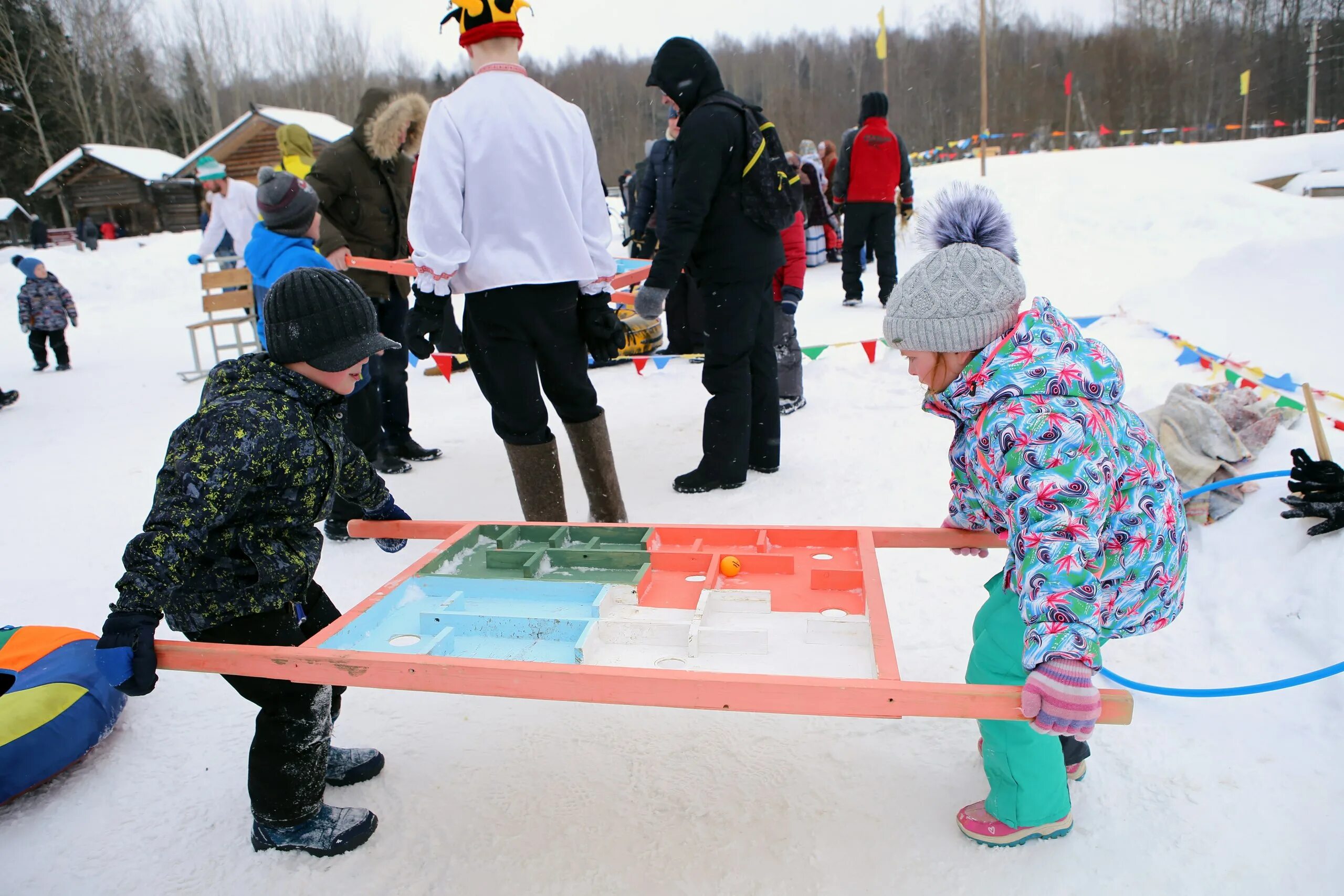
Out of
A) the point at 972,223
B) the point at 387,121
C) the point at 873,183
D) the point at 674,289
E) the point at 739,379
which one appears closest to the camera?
the point at 972,223

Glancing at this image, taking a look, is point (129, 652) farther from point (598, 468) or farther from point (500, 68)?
point (500, 68)

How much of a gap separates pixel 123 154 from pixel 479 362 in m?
32.3

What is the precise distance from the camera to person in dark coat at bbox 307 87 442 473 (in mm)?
4645

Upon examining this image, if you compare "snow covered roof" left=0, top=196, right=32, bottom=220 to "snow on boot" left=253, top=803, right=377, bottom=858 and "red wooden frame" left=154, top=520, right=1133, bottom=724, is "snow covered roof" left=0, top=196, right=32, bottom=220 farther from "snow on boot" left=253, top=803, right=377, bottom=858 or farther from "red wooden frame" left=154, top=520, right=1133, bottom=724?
"red wooden frame" left=154, top=520, right=1133, bottom=724

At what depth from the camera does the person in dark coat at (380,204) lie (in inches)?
183

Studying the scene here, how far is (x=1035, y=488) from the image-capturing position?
5.49 feet

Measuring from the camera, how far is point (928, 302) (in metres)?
1.82

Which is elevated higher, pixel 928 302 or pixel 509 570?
pixel 928 302

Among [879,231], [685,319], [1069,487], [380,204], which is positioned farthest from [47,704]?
[879,231]

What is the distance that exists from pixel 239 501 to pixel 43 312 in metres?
10.6

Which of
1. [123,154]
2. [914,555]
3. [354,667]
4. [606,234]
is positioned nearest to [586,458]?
[606,234]

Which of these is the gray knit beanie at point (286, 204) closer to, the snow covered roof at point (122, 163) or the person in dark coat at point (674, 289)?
the person in dark coat at point (674, 289)

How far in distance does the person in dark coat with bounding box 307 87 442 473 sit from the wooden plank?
281 cm

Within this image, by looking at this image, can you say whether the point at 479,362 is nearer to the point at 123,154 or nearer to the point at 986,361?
the point at 986,361
